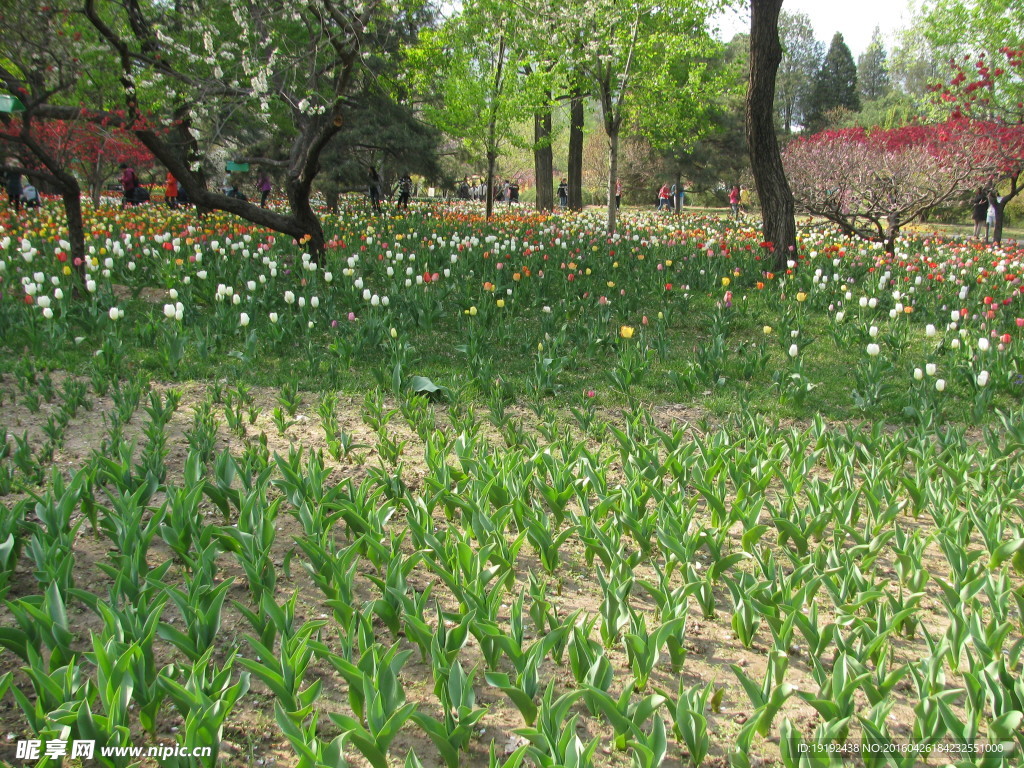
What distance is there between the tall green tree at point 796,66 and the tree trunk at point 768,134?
4018cm

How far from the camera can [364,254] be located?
28.9ft

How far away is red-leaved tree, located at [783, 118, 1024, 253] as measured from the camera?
11.8 m

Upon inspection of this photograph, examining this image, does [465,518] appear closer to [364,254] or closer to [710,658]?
[710,658]

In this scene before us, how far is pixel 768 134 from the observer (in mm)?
9055

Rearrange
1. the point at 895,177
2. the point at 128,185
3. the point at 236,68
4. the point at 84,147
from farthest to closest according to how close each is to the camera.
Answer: the point at 128,185, the point at 84,147, the point at 895,177, the point at 236,68

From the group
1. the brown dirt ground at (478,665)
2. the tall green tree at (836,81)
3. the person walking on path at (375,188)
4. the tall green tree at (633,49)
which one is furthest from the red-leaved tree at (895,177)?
the tall green tree at (836,81)

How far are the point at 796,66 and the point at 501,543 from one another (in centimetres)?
5983

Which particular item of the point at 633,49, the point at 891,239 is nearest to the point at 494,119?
the point at 633,49

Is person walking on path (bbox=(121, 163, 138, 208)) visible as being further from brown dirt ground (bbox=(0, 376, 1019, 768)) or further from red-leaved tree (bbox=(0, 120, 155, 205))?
brown dirt ground (bbox=(0, 376, 1019, 768))

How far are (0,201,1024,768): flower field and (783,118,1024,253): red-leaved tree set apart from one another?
5.79 m

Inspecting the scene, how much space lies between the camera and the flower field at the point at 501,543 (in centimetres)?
188

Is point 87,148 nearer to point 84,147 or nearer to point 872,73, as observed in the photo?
point 84,147

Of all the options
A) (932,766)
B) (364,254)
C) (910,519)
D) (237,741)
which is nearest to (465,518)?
(237,741)

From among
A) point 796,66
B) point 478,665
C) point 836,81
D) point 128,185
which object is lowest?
point 478,665
